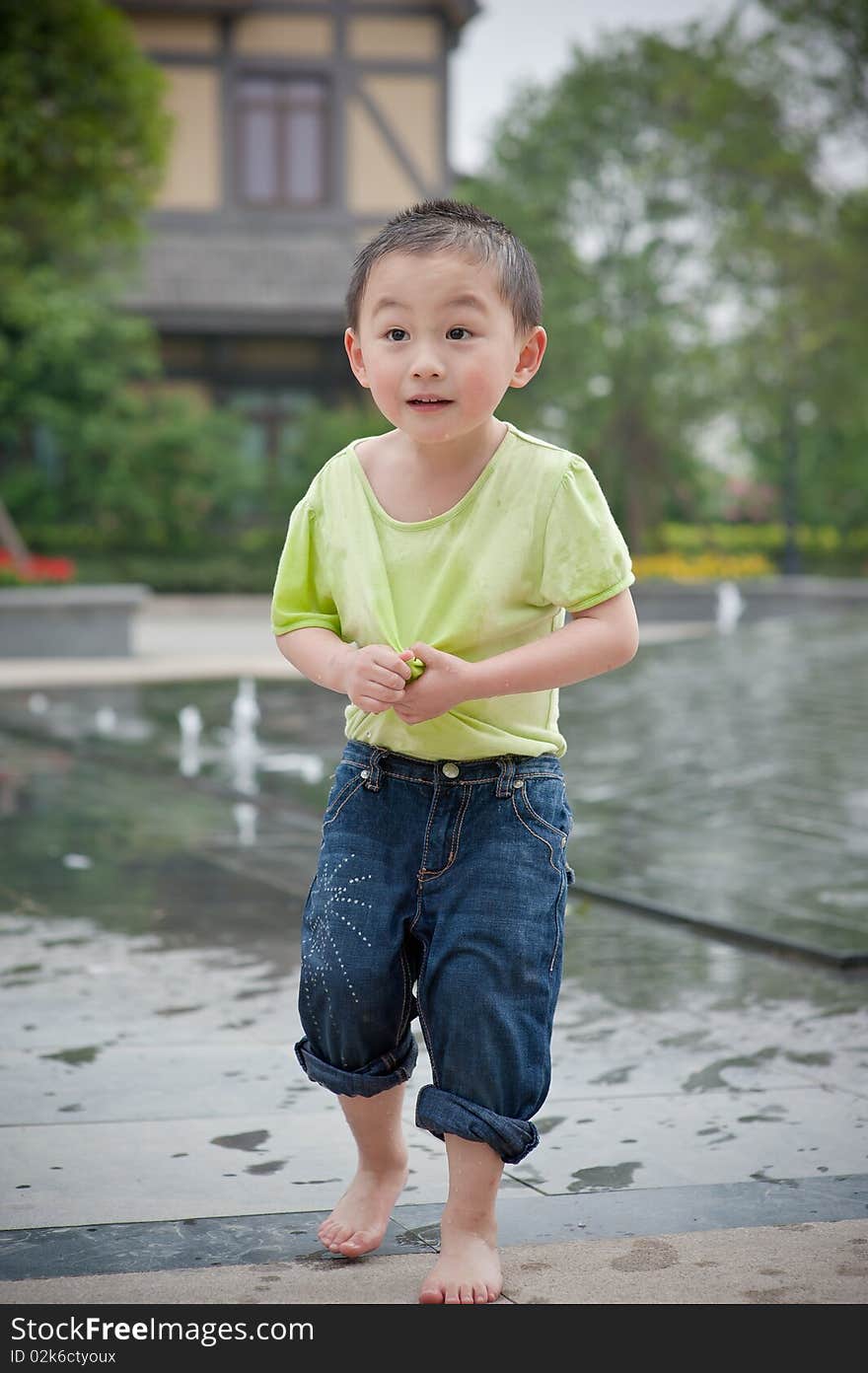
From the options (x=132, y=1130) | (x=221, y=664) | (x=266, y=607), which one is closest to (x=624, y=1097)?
(x=132, y=1130)

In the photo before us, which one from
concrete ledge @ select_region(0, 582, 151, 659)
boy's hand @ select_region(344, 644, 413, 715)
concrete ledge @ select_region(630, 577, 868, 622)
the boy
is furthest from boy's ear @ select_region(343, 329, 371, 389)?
concrete ledge @ select_region(630, 577, 868, 622)

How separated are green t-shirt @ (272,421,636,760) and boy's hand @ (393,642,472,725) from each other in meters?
0.13

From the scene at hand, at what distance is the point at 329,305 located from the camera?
98.7 feet

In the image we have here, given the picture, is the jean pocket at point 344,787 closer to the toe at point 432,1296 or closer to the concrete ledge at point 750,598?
the toe at point 432,1296

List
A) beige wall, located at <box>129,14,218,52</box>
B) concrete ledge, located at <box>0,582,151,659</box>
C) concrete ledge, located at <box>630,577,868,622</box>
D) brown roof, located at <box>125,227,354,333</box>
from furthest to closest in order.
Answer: beige wall, located at <box>129,14,218,52</box> → brown roof, located at <box>125,227,354,333</box> → concrete ledge, located at <box>630,577,868,622</box> → concrete ledge, located at <box>0,582,151,659</box>

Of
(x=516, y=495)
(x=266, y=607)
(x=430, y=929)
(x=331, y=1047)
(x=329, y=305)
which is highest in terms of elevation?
(x=329, y=305)

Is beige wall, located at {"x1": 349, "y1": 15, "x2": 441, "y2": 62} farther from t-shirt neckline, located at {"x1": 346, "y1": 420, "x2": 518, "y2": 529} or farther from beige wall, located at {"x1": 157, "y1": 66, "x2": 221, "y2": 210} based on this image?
t-shirt neckline, located at {"x1": 346, "y1": 420, "x2": 518, "y2": 529}

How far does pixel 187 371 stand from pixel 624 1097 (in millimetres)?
28519

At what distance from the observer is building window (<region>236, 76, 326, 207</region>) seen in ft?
103

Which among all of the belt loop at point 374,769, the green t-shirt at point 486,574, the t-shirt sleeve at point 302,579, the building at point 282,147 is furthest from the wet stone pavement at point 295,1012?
the building at point 282,147

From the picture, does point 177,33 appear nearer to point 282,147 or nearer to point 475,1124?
point 282,147

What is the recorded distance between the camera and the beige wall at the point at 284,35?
31.1m

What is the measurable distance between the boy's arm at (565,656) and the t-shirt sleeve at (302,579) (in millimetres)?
359
